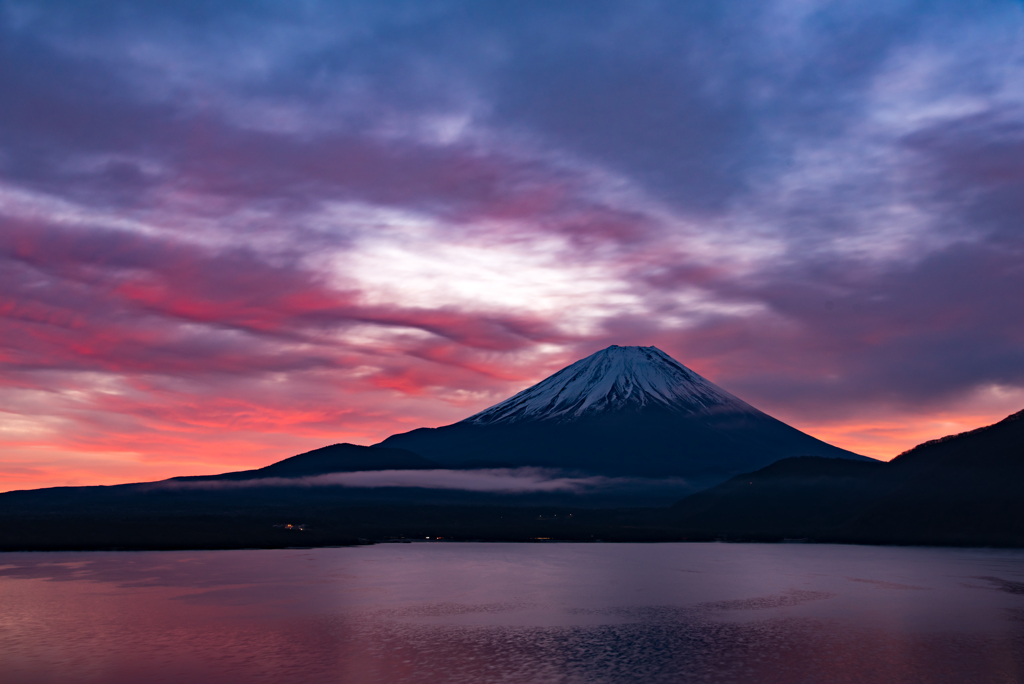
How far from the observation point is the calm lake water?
4619cm

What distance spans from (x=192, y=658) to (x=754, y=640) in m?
35.4

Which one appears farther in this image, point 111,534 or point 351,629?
point 111,534

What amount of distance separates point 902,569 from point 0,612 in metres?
113

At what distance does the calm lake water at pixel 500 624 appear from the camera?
46.2 m

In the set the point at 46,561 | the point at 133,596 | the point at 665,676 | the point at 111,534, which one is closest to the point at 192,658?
the point at 665,676

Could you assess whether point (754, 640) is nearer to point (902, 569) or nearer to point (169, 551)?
point (902, 569)

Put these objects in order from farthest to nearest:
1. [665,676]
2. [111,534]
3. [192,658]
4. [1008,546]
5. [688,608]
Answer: [1008,546], [111,534], [688,608], [192,658], [665,676]

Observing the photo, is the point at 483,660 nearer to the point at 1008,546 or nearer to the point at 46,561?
the point at 46,561

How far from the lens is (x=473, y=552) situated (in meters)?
166

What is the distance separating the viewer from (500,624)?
64.3 metres

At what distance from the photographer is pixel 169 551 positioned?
15862 centimetres

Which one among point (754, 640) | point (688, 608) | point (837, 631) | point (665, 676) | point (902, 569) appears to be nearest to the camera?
point (665, 676)

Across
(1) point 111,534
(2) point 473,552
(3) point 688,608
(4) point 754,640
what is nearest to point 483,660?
(4) point 754,640

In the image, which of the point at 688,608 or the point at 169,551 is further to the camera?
the point at 169,551
